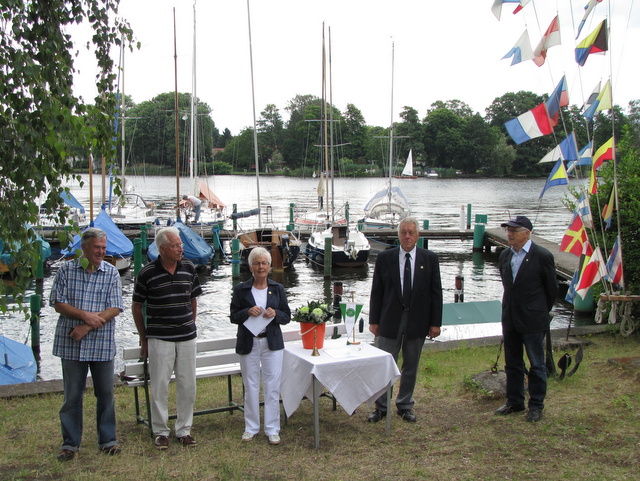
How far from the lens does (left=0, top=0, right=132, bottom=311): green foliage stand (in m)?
3.77

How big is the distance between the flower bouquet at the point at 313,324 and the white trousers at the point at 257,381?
0.27 metres

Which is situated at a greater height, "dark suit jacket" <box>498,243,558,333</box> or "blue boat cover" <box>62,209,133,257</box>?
"dark suit jacket" <box>498,243,558,333</box>

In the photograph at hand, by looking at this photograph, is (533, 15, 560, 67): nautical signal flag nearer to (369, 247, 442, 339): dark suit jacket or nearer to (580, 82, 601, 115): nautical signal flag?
(580, 82, 601, 115): nautical signal flag

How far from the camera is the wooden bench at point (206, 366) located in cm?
564

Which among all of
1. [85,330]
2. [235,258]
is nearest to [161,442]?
[85,330]

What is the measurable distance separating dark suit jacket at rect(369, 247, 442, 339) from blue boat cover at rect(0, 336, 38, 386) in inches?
257

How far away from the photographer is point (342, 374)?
5508mm

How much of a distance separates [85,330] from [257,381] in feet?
4.71

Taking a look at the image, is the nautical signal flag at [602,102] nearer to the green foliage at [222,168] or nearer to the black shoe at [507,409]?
the black shoe at [507,409]

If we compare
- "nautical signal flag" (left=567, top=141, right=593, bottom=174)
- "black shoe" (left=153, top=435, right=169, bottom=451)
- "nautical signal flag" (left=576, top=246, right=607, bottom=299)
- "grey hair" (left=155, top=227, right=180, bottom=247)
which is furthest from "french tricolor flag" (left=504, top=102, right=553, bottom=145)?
"black shoe" (left=153, top=435, right=169, bottom=451)

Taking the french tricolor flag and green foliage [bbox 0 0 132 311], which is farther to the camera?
the french tricolor flag

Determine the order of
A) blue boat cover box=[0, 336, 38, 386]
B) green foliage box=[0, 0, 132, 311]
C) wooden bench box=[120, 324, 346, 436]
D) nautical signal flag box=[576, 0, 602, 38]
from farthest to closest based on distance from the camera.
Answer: blue boat cover box=[0, 336, 38, 386], nautical signal flag box=[576, 0, 602, 38], wooden bench box=[120, 324, 346, 436], green foliage box=[0, 0, 132, 311]

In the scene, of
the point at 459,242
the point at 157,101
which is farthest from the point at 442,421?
the point at 157,101

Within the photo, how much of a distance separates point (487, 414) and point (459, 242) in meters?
29.0
